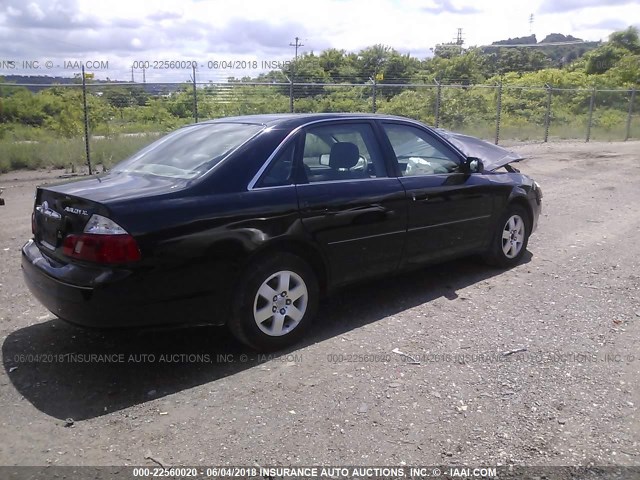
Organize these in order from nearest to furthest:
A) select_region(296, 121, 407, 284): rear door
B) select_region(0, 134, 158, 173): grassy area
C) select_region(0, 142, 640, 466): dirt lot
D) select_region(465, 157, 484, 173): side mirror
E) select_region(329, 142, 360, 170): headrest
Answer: select_region(0, 142, 640, 466): dirt lot → select_region(296, 121, 407, 284): rear door → select_region(329, 142, 360, 170): headrest → select_region(465, 157, 484, 173): side mirror → select_region(0, 134, 158, 173): grassy area

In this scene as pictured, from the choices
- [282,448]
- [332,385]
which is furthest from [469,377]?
[282,448]

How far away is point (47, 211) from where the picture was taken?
4098 millimetres

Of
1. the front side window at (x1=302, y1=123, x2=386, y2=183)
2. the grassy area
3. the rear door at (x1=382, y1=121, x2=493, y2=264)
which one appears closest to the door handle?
the rear door at (x1=382, y1=121, x2=493, y2=264)

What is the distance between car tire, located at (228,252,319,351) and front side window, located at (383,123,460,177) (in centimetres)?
144

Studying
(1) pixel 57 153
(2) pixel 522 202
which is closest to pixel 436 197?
(2) pixel 522 202

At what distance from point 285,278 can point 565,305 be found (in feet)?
8.56

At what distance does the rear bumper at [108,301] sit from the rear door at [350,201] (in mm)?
1092

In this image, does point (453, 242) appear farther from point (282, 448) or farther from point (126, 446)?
point (126, 446)

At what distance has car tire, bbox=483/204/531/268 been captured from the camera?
6.17 metres

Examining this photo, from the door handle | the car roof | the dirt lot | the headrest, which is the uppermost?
the car roof

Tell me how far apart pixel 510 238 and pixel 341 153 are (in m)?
2.41

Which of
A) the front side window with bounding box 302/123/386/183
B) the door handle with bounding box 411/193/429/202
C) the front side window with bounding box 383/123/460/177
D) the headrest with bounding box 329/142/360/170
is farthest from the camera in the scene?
the front side window with bounding box 383/123/460/177

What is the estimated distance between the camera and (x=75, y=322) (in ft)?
12.3

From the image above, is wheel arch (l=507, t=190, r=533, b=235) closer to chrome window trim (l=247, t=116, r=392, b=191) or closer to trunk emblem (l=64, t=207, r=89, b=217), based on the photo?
chrome window trim (l=247, t=116, r=392, b=191)
